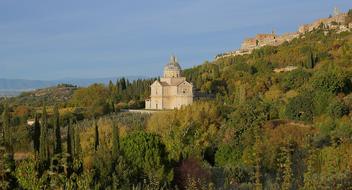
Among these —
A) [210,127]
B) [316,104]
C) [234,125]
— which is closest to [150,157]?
[234,125]

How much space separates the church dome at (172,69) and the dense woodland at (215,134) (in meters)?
3.35

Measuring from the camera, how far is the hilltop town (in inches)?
2388

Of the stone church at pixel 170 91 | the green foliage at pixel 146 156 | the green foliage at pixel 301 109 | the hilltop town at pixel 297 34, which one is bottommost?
the green foliage at pixel 146 156

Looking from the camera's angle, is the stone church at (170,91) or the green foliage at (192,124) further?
the stone church at (170,91)

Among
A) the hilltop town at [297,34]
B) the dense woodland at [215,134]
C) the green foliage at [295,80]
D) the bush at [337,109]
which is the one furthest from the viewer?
the hilltop town at [297,34]

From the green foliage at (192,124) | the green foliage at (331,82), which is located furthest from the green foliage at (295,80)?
the green foliage at (192,124)

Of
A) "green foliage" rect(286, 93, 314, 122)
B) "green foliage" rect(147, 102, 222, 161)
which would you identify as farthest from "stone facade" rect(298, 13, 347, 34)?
"green foliage" rect(147, 102, 222, 161)

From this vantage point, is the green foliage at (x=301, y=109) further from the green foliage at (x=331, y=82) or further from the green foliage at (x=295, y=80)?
the green foliage at (x=295, y=80)

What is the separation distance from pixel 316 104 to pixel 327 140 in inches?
321

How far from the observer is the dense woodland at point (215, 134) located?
392 inches

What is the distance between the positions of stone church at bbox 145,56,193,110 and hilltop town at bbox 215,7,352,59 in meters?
22.6

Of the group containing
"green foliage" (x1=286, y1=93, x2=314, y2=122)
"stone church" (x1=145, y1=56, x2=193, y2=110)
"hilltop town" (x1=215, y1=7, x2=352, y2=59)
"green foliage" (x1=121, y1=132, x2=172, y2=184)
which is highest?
"hilltop town" (x1=215, y1=7, x2=352, y2=59)

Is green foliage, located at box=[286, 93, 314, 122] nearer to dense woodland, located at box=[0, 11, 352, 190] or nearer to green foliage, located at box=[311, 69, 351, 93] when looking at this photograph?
dense woodland, located at box=[0, 11, 352, 190]

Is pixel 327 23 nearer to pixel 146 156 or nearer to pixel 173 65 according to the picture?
pixel 173 65
